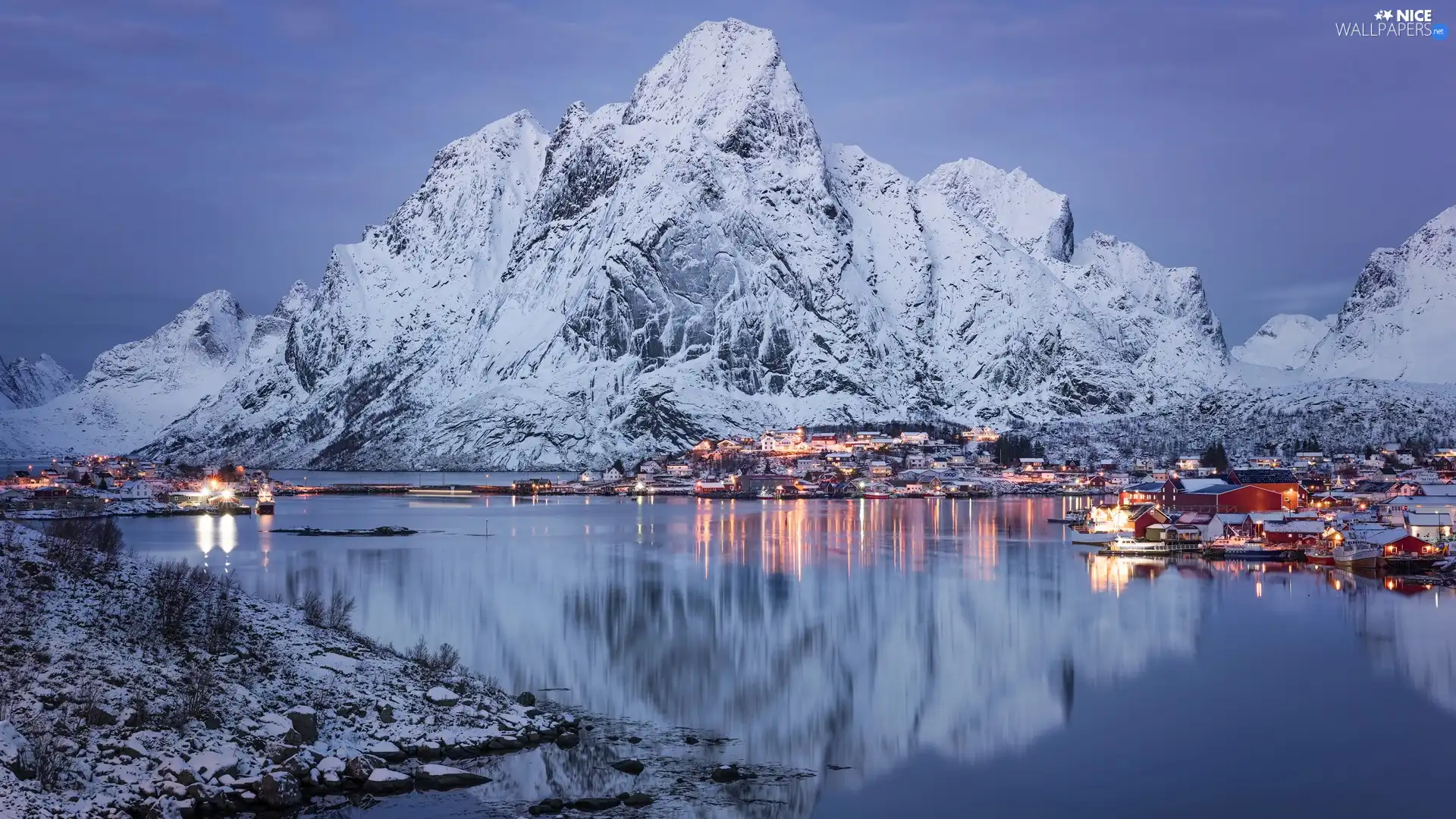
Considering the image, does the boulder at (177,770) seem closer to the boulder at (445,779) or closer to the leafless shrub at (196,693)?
the leafless shrub at (196,693)

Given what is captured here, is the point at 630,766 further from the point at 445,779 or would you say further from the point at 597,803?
the point at 445,779

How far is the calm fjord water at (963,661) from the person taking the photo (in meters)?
24.5

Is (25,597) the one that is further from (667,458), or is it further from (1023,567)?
(667,458)

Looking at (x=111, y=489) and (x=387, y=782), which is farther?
(x=111, y=489)

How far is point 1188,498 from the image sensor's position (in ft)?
295

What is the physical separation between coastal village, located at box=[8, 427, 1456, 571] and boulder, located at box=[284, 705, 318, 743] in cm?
5306

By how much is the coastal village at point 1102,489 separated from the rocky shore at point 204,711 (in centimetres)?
4992

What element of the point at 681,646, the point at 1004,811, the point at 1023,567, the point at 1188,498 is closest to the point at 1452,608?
the point at 1023,567

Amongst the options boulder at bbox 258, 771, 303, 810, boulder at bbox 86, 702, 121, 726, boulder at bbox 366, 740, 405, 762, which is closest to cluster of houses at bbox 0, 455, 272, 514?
boulder at bbox 86, 702, 121, 726

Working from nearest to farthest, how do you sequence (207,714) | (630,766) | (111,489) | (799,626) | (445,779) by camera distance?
(445,779), (207,714), (630,766), (799,626), (111,489)

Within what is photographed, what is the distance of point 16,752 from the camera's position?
19.8 metres

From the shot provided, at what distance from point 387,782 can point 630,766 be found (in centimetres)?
434

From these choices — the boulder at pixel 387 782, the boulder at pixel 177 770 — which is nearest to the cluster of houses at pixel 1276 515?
the boulder at pixel 387 782

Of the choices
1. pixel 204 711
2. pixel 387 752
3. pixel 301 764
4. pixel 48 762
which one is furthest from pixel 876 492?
pixel 48 762
